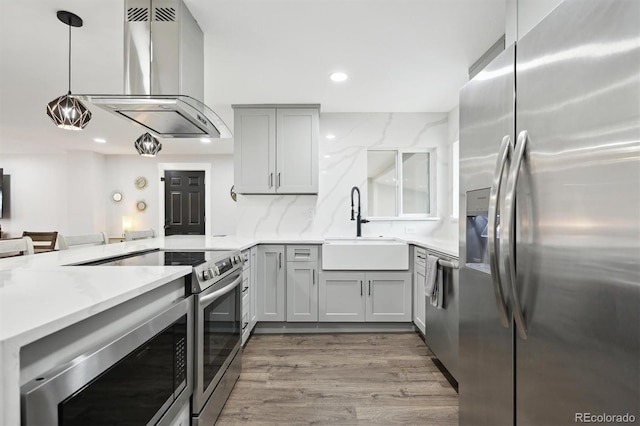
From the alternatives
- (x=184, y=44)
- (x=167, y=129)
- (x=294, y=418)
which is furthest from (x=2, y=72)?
(x=294, y=418)

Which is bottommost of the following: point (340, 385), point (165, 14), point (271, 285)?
point (340, 385)

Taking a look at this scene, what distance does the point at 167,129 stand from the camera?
7.64 ft

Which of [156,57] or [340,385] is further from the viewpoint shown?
[340,385]

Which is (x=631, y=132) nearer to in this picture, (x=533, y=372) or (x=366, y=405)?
(x=533, y=372)

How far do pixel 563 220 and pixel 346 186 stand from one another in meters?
2.96

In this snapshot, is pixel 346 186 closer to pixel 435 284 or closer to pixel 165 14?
pixel 435 284

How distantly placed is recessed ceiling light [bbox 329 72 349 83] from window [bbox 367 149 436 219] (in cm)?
120

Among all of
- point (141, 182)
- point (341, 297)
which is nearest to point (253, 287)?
point (341, 297)

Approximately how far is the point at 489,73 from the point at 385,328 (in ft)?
8.36

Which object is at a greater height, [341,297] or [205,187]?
[205,187]

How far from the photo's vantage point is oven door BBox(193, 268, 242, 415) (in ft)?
4.70

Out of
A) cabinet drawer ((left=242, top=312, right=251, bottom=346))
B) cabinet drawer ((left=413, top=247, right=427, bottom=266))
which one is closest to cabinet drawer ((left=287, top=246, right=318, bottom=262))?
cabinet drawer ((left=242, top=312, right=251, bottom=346))

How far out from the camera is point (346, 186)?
150 inches

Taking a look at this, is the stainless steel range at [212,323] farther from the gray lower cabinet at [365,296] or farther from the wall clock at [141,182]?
the wall clock at [141,182]
